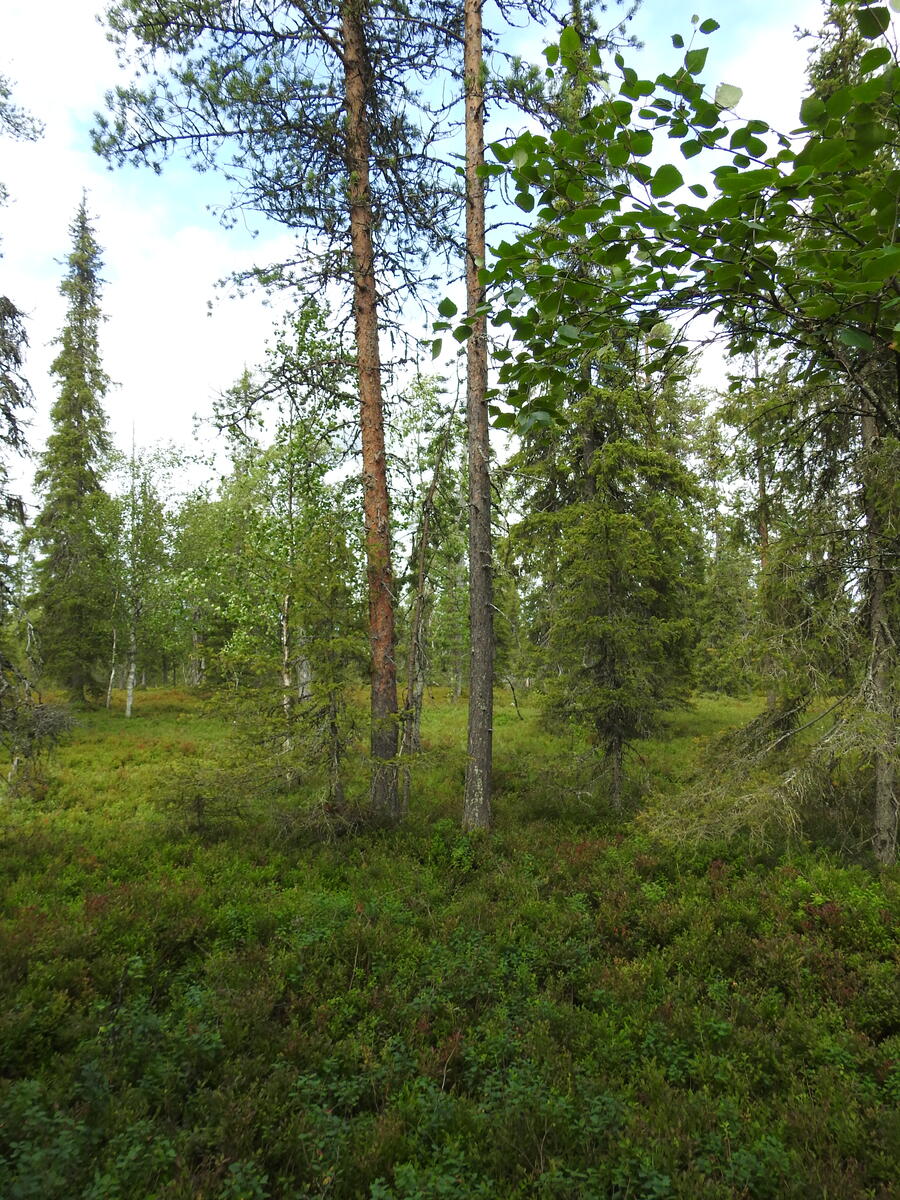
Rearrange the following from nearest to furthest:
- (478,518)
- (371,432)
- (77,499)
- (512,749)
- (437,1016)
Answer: (437,1016)
(478,518)
(371,432)
(512,749)
(77,499)

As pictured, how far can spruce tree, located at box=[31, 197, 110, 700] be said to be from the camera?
77.8 feet

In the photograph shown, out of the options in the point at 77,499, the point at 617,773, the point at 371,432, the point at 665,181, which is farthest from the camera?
the point at 77,499

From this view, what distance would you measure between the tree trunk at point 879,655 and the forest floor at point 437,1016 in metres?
0.67

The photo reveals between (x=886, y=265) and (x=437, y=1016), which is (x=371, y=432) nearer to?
(x=437, y=1016)

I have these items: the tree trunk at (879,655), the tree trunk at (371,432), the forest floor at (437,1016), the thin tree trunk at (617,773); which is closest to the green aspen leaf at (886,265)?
the forest floor at (437,1016)

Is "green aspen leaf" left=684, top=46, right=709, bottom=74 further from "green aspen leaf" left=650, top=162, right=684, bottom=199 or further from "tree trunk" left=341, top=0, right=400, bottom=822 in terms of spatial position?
"tree trunk" left=341, top=0, right=400, bottom=822

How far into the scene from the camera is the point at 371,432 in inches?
383

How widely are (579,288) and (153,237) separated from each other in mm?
12411

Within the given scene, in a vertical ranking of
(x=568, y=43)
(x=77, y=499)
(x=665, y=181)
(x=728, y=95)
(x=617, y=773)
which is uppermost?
(x=77, y=499)

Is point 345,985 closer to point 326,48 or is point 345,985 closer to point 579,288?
point 579,288

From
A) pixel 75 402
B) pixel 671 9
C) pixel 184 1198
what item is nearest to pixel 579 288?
pixel 671 9

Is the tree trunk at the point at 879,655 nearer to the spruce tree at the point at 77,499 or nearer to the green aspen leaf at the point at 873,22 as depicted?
the green aspen leaf at the point at 873,22

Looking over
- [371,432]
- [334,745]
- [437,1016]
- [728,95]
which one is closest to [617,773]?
[334,745]

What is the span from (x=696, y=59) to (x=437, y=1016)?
6500 mm
